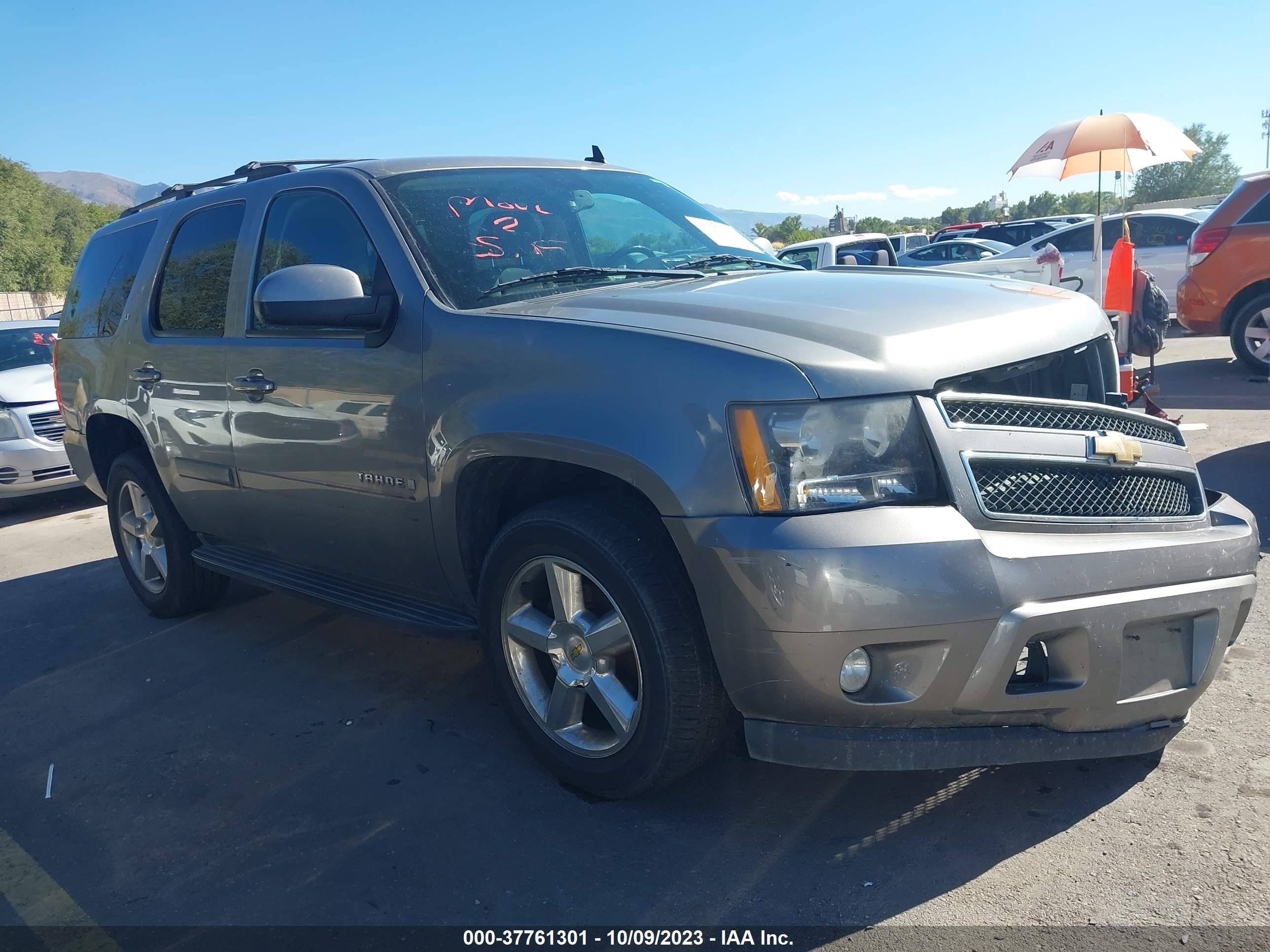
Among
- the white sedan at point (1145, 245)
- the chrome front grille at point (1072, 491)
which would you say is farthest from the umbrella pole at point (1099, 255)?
the chrome front grille at point (1072, 491)

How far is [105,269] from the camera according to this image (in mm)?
5312

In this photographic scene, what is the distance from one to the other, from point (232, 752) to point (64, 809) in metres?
0.52

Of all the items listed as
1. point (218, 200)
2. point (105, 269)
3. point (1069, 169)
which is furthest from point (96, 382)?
point (1069, 169)

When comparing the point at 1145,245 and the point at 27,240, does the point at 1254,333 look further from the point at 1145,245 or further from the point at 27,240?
the point at 27,240

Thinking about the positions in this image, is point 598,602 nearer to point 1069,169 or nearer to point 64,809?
point 64,809

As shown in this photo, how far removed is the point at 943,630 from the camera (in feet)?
7.80

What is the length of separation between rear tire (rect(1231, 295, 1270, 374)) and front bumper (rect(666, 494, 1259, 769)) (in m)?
8.21

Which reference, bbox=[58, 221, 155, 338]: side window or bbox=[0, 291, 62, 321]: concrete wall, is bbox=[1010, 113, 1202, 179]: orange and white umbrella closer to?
bbox=[58, 221, 155, 338]: side window

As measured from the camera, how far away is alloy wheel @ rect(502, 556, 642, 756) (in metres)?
2.86

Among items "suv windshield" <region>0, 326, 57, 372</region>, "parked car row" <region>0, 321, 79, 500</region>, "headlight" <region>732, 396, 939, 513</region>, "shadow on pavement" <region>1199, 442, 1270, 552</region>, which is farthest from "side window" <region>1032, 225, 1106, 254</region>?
"headlight" <region>732, 396, 939, 513</region>

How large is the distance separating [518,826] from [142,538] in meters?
3.14

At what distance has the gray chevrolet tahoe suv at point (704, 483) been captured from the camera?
8.02 feet

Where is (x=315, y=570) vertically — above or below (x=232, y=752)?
above

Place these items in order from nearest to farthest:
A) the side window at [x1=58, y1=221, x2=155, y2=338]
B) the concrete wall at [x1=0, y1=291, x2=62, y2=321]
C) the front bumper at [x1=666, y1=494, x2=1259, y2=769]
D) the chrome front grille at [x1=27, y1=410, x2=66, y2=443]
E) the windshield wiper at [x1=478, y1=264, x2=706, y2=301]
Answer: the front bumper at [x1=666, y1=494, x2=1259, y2=769]
the windshield wiper at [x1=478, y1=264, x2=706, y2=301]
the side window at [x1=58, y1=221, x2=155, y2=338]
the chrome front grille at [x1=27, y1=410, x2=66, y2=443]
the concrete wall at [x1=0, y1=291, x2=62, y2=321]
